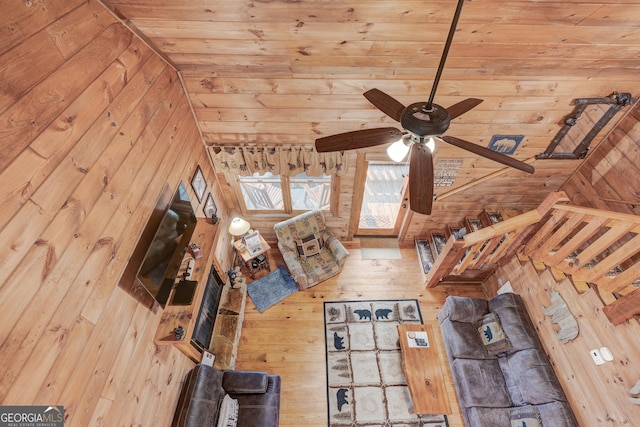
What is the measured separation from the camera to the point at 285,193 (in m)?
4.62

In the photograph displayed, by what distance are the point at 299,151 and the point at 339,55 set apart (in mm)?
1298

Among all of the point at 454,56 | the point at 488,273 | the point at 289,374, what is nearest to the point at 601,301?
the point at 488,273

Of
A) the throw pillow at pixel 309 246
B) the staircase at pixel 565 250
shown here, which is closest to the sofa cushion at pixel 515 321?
the staircase at pixel 565 250

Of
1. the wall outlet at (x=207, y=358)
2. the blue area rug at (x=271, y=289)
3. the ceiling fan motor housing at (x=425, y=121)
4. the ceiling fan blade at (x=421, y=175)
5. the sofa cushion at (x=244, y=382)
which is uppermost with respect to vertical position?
the blue area rug at (x=271, y=289)

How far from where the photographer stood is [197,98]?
335 cm

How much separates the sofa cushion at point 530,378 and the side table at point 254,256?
3523 mm

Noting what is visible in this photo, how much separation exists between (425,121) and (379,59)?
69.9 inches

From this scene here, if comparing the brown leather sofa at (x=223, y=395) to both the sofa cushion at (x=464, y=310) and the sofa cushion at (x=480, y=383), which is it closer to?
the sofa cushion at (x=480, y=383)

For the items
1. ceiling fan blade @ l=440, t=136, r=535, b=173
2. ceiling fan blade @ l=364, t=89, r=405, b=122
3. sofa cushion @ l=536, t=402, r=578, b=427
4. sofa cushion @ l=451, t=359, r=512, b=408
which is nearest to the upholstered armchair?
sofa cushion @ l=451, t=359, r=512, b=408

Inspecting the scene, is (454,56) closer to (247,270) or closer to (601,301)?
(601,301)

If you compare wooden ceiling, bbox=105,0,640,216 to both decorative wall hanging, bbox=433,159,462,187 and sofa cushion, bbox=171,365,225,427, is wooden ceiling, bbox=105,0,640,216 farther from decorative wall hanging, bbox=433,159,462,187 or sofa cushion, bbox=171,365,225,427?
sofa cushion, bbox=171,365,225,427

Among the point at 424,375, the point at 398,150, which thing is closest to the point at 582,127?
the point at 398,150

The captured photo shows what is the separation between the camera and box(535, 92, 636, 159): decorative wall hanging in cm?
318

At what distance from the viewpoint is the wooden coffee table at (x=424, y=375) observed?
3363 millimetres
